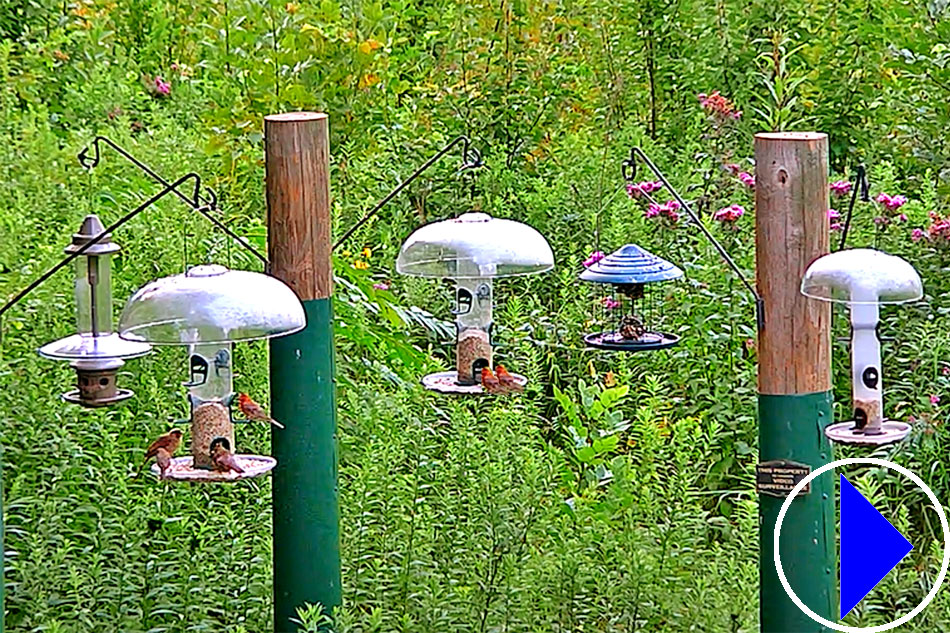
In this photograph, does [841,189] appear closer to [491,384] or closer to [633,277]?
[633,277]

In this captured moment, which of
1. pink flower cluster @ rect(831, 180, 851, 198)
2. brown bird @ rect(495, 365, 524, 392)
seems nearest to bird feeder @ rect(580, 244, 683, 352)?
brown bird @ rect(495, 365, 524, 392)

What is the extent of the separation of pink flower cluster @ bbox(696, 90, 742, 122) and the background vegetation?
0.05 m

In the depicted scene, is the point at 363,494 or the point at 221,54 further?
the point at 221,54

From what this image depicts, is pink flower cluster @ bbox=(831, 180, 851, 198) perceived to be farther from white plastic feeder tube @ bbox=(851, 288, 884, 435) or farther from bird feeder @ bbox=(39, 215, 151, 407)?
bird feeder @ bbox=(39, 215, 151, 407)

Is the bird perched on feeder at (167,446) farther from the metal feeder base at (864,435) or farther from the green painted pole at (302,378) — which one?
the metal feeder base at (864,435)

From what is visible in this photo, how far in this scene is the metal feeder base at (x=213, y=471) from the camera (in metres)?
3.52

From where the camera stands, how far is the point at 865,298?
3387 mm

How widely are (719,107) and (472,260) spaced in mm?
3280

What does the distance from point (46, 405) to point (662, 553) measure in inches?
75.7

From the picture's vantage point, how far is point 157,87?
872 cm

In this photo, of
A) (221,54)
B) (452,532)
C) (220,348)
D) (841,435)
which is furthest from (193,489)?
(221,54)

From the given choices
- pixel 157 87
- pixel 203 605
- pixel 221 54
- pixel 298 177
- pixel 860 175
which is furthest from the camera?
pixel 157 87

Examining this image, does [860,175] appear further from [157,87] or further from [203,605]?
[157,87]

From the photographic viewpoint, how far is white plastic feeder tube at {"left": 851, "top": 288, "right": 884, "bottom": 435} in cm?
354
